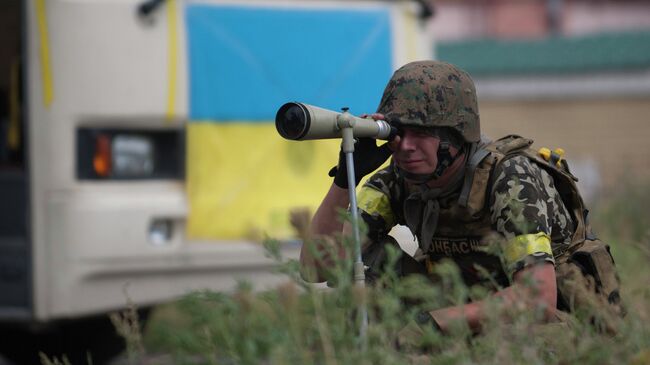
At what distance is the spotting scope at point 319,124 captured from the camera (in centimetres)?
299

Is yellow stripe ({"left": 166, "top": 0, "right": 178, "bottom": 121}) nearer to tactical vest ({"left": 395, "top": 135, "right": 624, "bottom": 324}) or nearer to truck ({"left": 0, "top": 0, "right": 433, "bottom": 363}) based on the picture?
truck ({"left": 0, "top": 0, "right": 433, "bottom": 363})

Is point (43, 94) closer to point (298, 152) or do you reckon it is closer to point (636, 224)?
point (298, 152)

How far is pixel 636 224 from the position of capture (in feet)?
25.0

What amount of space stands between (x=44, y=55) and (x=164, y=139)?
635 mm

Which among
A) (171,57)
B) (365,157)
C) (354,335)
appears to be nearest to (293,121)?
(365,157)

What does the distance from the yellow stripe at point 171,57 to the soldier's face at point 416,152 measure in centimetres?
203

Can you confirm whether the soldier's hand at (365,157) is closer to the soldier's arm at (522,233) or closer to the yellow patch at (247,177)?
the soldier's arm at (522,233)

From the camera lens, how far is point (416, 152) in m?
3.17

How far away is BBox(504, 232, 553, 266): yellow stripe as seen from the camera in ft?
9.72

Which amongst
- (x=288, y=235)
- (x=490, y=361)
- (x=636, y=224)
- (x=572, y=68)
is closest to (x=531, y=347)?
(x=490, y=361)

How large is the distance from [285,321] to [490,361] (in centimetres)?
48

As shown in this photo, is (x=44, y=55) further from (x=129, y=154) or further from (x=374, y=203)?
(x=374, y=203)

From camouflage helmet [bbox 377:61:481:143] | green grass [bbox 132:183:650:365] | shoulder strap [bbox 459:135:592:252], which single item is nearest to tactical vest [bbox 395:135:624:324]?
shoulder strap [bbox 459:135:592:252]

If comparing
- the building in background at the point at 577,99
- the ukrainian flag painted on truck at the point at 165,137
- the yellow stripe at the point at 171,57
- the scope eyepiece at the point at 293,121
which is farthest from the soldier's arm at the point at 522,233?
the building in background at the point at 577,99
